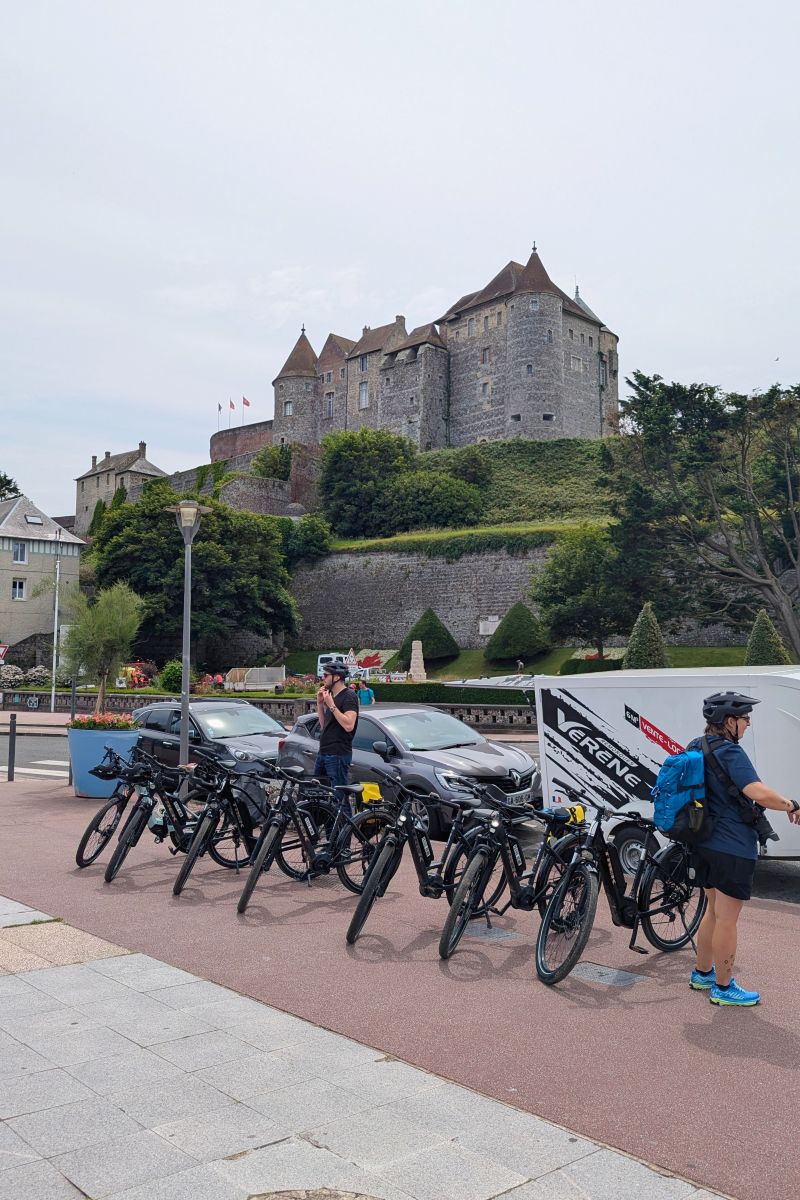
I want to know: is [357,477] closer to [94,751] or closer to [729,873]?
[94,751]

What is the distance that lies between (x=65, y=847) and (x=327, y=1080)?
6618 mm

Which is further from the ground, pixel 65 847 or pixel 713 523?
pixel 713 523

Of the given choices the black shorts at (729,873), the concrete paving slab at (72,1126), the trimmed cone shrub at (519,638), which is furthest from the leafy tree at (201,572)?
the concrete paving slab at (72,1126)

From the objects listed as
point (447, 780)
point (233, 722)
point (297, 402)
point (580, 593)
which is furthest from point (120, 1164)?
point (297, 402)

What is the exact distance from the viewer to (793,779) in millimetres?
8039

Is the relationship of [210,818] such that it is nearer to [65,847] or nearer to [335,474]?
[65,847]

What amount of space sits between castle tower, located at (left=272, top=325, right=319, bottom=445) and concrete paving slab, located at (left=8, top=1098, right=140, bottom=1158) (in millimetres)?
85034

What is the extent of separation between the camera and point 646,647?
29.8 metres

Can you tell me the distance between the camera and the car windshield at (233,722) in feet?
44.5

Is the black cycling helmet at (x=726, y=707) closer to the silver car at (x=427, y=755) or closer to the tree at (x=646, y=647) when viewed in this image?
the silver car at (x=427, y=755)

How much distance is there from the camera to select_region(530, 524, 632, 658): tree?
4097 centimetres

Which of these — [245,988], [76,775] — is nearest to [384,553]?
[76,775]

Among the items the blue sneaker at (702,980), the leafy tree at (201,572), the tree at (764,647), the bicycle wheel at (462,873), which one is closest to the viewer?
the blue sneaker at (702,980)

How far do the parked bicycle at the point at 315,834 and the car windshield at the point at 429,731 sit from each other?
3072 millimetres
